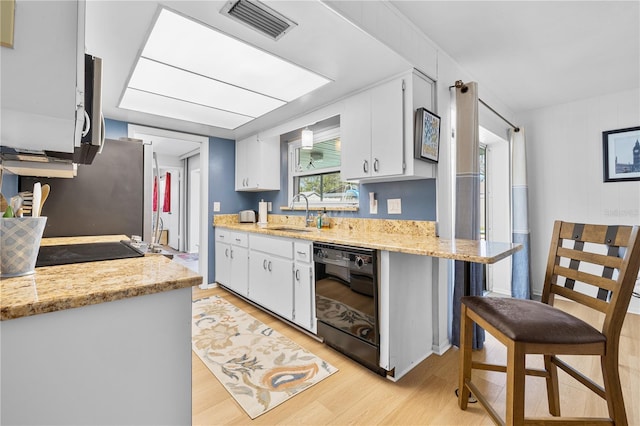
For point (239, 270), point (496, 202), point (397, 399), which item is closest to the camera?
point (397, 399)

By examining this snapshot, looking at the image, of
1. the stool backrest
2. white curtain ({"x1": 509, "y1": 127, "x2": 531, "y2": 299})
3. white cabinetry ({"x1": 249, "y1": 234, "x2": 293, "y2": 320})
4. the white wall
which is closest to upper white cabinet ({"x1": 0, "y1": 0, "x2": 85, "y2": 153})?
white cabinetry ({"x1": 249, "y1": 234, "x2": 293, "y2": 320})

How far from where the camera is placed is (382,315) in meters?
1.84

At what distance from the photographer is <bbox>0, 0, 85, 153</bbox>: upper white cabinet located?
0.80 metres

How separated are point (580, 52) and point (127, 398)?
3.51 metres

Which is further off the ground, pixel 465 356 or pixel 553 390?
pixel 465 356

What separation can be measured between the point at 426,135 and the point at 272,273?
1.80 metres

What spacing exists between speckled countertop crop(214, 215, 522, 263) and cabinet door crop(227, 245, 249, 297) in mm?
272

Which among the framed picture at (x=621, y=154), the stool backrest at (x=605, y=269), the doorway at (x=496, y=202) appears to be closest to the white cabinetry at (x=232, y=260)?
Result: the stool backrest at (x=605, y=269)

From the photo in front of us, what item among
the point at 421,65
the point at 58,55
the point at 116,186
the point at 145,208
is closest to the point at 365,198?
the point at 421,65

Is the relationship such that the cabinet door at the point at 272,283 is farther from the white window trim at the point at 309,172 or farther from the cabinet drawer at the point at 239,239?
the white window trim at the point at 309,172

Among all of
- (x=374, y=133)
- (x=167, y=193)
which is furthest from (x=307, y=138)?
(x=167, y=193)

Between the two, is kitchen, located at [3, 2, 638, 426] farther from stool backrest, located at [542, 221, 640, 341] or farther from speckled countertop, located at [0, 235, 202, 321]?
speckled countertop, located at [0, 235, 202, 321]

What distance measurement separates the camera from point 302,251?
2396 mm

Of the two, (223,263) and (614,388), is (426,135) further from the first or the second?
(223,263)
